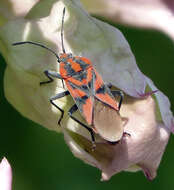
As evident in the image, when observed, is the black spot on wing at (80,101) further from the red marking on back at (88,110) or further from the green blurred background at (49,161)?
the green blurred background at (49,161)

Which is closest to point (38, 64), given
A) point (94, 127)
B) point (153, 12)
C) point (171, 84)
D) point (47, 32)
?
point (47, 32)

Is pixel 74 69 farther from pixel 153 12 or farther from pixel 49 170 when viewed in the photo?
pixel 49 170

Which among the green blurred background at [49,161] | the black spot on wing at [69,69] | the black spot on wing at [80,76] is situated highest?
the black spot on wing at [69,69]

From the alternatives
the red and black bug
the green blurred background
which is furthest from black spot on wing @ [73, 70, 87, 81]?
the green blurred background

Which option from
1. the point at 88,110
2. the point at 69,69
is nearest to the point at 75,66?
the point at 69,69

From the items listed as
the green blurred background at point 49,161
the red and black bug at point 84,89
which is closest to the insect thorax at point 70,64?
the red and black bug at point 84,89

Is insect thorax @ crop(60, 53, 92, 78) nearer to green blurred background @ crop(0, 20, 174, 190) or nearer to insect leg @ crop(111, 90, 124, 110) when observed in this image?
insect leg @ crop(111, 90, 124, 110)
